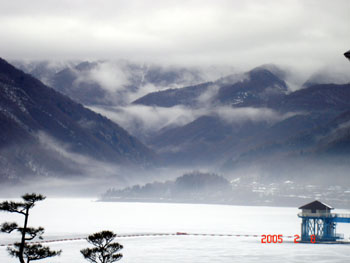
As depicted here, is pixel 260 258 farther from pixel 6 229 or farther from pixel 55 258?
pixel 6 229

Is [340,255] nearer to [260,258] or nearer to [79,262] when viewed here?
[260,258]

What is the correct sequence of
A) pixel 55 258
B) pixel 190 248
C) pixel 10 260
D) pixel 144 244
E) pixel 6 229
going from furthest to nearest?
pixel 144 244 < pixel 190 248 < pixel 55 258 < pixel 10 260 < pixel 6 229

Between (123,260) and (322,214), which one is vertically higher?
(322,214)

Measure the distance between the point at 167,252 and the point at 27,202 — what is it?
3009 inches

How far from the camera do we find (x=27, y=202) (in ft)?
269

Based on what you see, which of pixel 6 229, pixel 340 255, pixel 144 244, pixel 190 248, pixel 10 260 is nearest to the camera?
pixel 6 229

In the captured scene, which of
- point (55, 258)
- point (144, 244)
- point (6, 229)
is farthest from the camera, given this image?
point (144, 244)

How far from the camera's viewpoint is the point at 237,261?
13712cm

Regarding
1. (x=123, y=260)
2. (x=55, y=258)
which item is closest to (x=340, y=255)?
(x=123, y=260)

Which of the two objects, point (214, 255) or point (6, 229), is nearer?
point (6, 229)

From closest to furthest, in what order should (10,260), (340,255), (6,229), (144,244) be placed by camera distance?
(6,229), (10,260), (340,255), (144,244)

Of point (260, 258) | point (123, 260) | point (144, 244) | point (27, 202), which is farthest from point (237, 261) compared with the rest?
point (27, 202)

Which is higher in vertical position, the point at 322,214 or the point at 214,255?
the point at 322,214

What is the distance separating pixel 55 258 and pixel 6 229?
184ft
